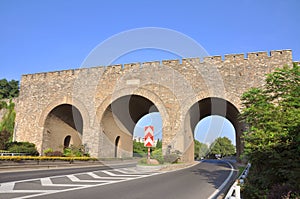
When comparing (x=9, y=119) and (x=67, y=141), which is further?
(x=67, y=141)

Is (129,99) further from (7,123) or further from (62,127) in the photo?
(7,123)

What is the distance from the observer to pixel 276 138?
19.5 feet

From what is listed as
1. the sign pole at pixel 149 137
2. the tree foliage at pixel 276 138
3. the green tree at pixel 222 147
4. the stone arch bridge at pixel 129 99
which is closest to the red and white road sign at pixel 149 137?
the sign pole at pixel 149 137

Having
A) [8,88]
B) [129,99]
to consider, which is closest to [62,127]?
[129,99]

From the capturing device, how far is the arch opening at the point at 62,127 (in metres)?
20.7

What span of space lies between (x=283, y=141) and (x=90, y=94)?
53.4ft

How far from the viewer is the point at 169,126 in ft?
57.4

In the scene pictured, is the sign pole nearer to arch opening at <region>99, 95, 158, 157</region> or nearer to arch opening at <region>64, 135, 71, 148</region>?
arch opening at <region>99, 95, 158, 157</region>

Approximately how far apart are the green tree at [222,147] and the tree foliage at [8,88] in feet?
139

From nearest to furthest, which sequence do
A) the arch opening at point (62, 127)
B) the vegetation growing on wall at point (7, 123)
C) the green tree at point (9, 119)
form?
the arch opening at point (62, 127)
the vegetation growing on wall at point (7, 123)
the green tree at point (9, 119)

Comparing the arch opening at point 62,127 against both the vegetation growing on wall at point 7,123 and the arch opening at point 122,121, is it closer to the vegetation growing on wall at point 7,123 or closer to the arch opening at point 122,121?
the arch opening at point 122,121

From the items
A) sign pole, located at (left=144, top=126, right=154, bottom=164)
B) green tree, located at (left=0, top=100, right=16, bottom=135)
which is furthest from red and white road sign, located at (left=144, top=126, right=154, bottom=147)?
green tree, located at (left=0, top=100, right=16, bottom=135)

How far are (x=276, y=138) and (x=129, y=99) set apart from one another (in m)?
14.6

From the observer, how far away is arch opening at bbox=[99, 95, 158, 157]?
19594mm
